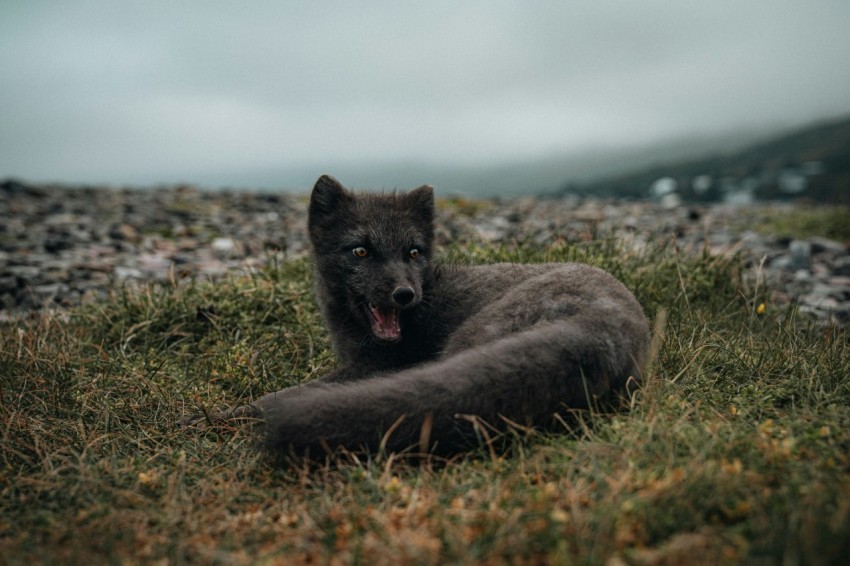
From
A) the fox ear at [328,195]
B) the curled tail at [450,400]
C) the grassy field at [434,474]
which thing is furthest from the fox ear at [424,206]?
the curled tail at [450,400]

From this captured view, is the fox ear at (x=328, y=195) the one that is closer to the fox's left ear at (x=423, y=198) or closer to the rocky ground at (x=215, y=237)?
the fox's left ear at (x=423, y=198)

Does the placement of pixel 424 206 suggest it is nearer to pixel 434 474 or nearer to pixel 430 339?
pixel 430 339

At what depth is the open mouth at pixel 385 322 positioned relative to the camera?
3893mm

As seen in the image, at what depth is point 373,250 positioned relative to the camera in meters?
4.00

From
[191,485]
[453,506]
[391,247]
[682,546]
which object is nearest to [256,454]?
[191,485]

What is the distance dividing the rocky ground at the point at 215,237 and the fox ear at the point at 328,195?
6.83ft

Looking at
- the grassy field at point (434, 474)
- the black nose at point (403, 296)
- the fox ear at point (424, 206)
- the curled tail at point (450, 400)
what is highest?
the fox ear at point (424, 206)

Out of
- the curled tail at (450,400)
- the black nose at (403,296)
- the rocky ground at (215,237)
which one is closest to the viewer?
the curled tail at (450,400)

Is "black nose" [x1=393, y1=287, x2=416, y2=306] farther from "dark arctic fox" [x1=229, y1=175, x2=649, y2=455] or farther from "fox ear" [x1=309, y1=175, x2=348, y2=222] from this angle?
"fox ear" [x1=309, y1=175, x2=348, y2=222]

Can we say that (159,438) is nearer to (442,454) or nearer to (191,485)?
(191,485)

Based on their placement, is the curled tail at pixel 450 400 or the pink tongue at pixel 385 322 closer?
the curled tail at pixel 450 400

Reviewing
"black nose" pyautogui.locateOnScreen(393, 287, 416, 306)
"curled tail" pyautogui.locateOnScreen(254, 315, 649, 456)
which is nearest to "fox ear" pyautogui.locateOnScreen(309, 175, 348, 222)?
"black nose" pyautogui.locateOnScreen(393, 287, 416, 306)

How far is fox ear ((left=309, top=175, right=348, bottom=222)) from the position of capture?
4.21 m

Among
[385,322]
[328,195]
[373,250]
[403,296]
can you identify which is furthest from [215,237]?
[403,296]
